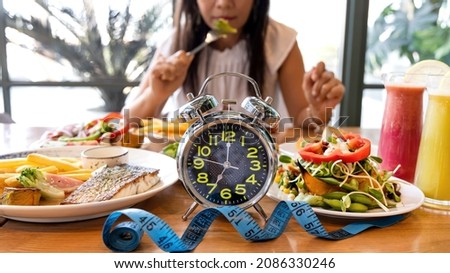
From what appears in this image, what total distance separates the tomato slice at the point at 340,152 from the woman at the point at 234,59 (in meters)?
1.23

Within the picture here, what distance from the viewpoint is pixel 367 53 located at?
3598mm

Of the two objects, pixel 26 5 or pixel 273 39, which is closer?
pixel 273 39

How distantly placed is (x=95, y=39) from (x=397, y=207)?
3.12 metres

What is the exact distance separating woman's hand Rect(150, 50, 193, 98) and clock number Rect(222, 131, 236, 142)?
3.92 feet

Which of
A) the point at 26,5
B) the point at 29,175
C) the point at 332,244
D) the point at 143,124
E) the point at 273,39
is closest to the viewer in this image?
the point at 332,244

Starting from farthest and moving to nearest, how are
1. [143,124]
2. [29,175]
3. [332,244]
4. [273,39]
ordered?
[273,39] → [143,124] → [29,175] → [332,244]

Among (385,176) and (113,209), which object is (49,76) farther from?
(385,176)

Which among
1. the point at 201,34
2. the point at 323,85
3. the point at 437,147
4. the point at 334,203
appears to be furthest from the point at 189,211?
the point at 201,34

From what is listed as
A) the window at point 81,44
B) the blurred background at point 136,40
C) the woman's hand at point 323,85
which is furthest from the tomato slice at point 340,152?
the window at point 81,44

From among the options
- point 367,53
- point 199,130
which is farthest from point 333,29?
point 199,130

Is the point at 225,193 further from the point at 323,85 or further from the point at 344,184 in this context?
the point at 323,85

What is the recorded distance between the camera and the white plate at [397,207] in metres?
0.87

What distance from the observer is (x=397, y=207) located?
91cm

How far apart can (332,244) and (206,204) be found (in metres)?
0.27
